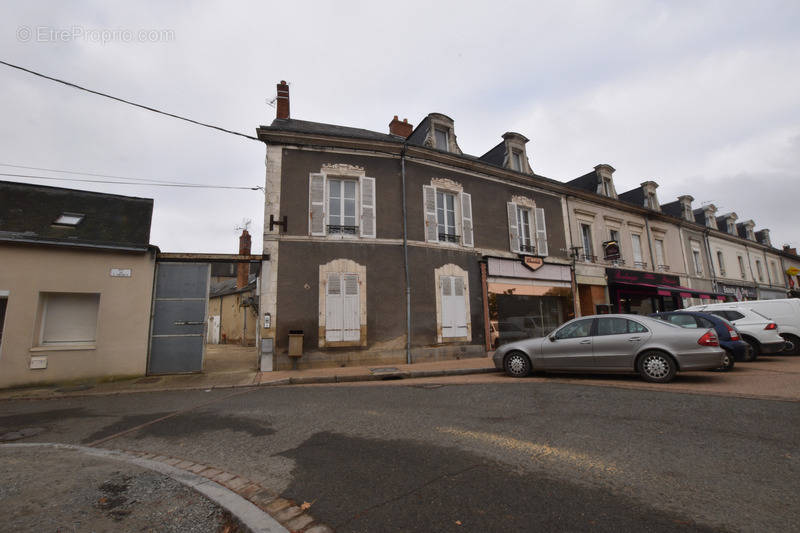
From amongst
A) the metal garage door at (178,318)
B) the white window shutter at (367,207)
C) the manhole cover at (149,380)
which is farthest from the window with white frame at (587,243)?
the manhole cover at (149,380)

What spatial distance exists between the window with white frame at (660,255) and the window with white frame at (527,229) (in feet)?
27.8

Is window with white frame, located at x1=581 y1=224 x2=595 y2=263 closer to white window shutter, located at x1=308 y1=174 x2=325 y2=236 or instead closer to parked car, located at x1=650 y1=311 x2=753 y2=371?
parked car, located at x1=650 y1=311 x2=753 y2=371

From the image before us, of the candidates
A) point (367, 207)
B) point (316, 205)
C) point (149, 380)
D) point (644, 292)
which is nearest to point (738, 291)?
point (644, 292)

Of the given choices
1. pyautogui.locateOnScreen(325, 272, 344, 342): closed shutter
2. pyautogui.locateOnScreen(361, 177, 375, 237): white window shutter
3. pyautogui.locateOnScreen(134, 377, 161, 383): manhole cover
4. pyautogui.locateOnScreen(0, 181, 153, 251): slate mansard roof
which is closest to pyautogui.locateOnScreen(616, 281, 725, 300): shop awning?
pyautogui.locateOnScreen(361, 177, 375, 237): white window shutter

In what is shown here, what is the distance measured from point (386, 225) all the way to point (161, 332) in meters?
6.74

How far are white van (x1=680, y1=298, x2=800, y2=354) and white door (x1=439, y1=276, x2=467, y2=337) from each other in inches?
276

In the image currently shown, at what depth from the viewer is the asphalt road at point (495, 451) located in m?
2.30

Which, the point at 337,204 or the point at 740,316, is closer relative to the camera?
the point at 740,316

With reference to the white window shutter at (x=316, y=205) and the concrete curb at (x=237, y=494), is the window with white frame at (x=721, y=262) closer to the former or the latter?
the white window shutter at (x=316, y=205)

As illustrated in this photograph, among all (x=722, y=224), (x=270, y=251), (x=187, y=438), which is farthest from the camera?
(x=722, y=224)

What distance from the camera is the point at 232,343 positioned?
76.6 ft

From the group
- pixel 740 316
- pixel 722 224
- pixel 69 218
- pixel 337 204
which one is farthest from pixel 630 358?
pixel 722 224

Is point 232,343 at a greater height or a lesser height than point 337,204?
lesser

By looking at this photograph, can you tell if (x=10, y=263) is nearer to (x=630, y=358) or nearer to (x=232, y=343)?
(x=630, y=358)
